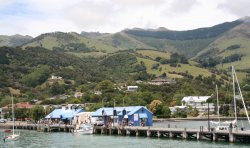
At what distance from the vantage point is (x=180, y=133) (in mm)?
91688

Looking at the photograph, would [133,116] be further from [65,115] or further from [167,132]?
[65,115]

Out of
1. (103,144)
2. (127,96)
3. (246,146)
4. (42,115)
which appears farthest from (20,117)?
(246,146)

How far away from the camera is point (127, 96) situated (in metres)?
196

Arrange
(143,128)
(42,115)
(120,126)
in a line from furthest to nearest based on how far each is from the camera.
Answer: (42,115) → (120,126) → (143,128)

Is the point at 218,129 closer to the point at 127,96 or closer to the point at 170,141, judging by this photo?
the point at 170,141

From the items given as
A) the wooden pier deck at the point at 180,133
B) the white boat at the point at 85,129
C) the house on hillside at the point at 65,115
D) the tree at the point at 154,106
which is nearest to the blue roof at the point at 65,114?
the house on hillside at the point at 65,115

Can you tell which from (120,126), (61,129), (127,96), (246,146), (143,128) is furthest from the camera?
(127,96)

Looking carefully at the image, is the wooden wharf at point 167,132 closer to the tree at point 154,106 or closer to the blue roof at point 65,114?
the blue roof at point 65,114

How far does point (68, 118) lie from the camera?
136375 mm

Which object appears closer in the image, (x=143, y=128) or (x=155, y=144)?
(x=155, y=144)

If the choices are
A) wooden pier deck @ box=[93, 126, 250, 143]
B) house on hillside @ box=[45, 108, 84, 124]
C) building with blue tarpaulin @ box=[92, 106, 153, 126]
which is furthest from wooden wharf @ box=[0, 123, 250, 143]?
house on hillside @ box=[45, 108, 84, 124]

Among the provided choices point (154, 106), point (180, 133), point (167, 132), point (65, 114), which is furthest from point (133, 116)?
point (154, 106)

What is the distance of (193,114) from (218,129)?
112m

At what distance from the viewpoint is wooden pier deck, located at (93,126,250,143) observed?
79062mm
